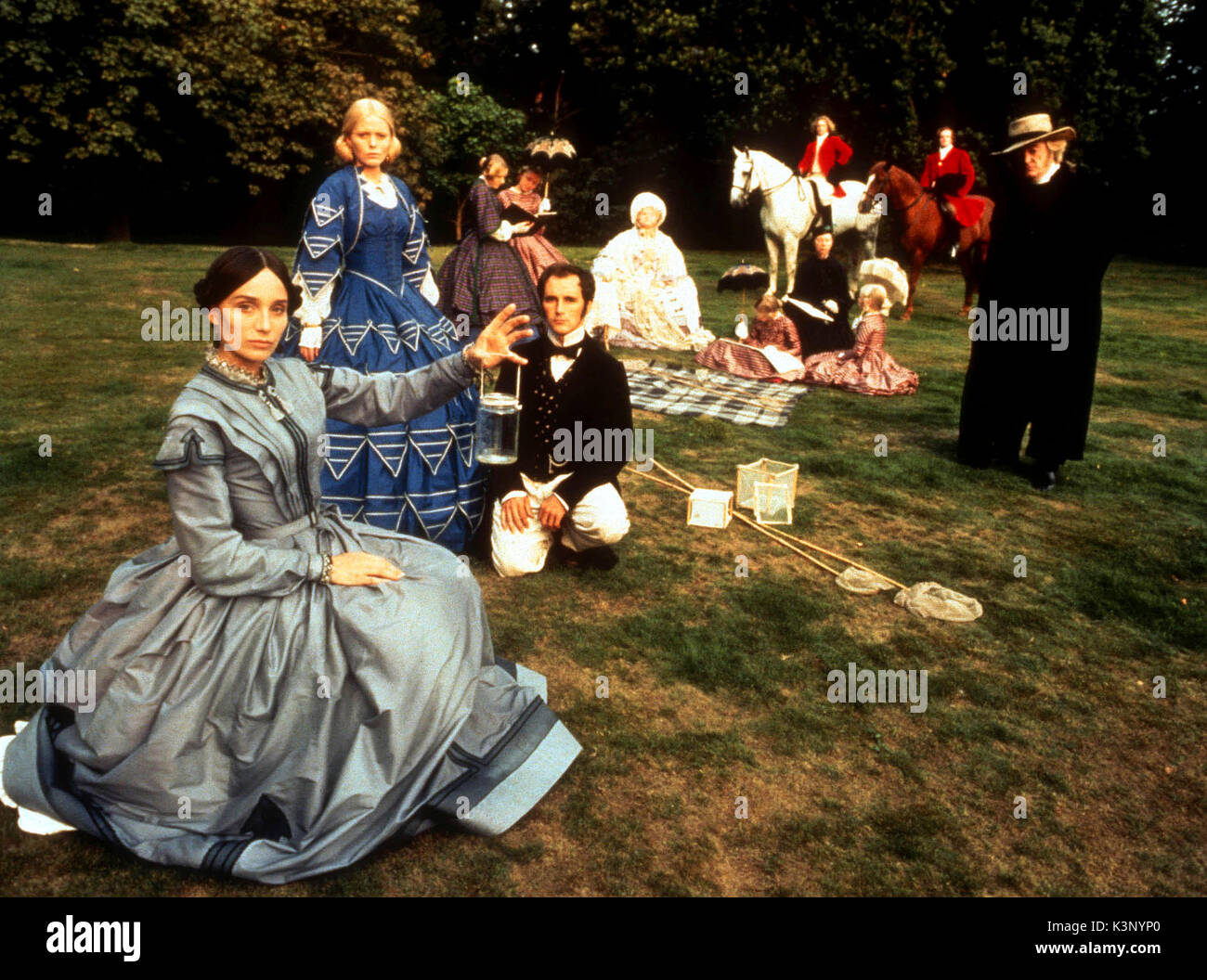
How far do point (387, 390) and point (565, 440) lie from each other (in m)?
1.52

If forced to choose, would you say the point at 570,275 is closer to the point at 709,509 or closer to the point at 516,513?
the point at 516,513

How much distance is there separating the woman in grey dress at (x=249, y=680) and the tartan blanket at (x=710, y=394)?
19.6 ft

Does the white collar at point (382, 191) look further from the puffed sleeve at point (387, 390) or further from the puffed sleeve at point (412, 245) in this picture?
the puffed sleeve at point (387, 390)

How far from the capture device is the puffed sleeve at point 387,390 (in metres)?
3.49

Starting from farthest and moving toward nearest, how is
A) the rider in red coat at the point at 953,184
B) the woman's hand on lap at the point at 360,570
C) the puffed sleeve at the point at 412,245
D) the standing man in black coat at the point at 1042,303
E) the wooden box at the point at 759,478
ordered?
the rider in red coat at the point at 953,184
the standing man in black coat at the point at 1042,303
the wooden box at the point at 759,478
the puffed sleeve at the point at 412,245
the woman's hand on lap at the point at 360,570

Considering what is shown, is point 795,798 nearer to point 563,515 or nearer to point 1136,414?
point 563,515

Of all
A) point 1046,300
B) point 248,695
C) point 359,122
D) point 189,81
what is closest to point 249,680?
point 248,695

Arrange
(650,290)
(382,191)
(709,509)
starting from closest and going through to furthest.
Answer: (382,191), (709,509), (650,290)

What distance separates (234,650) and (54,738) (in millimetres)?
710

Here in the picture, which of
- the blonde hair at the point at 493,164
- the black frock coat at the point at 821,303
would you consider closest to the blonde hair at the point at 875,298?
the black frock coat at the point at 821,303

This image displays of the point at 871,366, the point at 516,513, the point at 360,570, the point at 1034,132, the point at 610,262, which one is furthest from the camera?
the point at 610,262

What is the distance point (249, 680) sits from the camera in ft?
9.40

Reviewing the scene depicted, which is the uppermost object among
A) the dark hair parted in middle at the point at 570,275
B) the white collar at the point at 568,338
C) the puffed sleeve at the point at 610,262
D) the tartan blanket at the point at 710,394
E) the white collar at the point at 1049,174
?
the white collar at the point at 1049,174
